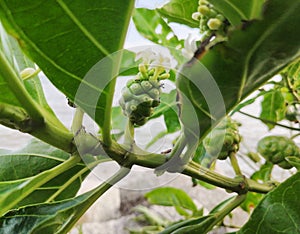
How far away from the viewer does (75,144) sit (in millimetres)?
343

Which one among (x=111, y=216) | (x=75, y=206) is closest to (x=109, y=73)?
(x=75, y=206)

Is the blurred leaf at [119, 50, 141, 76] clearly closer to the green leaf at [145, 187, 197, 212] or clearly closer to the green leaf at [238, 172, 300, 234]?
the green leaf at [238, 172, 300, 234]

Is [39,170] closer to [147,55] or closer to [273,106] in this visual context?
[147,55]

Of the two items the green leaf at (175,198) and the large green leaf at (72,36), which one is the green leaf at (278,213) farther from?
the green leaf at (175,198)

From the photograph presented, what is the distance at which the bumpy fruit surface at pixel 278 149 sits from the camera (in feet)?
1.97

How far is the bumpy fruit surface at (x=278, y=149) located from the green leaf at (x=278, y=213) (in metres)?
0.23

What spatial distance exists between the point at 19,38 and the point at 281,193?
23 cm

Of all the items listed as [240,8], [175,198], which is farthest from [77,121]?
[175,198]

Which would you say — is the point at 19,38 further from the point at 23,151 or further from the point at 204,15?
the point at 23,151

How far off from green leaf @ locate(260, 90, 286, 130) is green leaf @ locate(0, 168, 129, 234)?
468 millimetres

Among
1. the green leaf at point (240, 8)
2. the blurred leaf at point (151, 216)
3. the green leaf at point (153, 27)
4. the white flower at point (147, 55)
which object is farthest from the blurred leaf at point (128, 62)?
the blurred leaf at point (151, 216)

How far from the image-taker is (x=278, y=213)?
1.23 feet

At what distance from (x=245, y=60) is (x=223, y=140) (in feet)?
0.79

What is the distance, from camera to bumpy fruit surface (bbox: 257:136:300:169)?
23.7 inches
